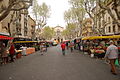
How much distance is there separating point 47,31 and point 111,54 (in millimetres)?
69921

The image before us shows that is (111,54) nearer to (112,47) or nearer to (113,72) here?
(112,47)

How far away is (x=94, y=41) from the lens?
17.9 m

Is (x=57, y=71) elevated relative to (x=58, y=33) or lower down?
lower down

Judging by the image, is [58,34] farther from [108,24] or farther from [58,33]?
[108,24]

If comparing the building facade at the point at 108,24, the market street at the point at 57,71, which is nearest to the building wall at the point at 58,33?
the building facade at the point at 108,24

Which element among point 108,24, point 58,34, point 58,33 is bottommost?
point 108,24

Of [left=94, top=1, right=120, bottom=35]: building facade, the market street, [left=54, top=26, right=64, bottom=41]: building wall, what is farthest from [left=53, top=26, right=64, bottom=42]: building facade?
the market street

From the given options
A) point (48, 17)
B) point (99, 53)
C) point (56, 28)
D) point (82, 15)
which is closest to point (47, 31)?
point (48, 17)

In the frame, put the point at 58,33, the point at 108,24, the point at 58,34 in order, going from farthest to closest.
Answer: the point at 58,33, the point at 58,34, the point at 108,24

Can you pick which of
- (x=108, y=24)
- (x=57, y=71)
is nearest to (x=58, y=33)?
(x=108, y=24)

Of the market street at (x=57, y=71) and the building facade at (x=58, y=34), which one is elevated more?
the building facade at (x=58, y=34)

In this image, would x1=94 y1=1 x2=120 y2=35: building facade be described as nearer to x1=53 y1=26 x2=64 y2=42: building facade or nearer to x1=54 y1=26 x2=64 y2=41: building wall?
x1=53 y1=26 x2=64 y2=42: building facade

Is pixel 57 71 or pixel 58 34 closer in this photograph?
pixel 57 71

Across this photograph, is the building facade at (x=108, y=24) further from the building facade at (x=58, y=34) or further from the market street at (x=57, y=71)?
the building facade at (x=58, y=34)
